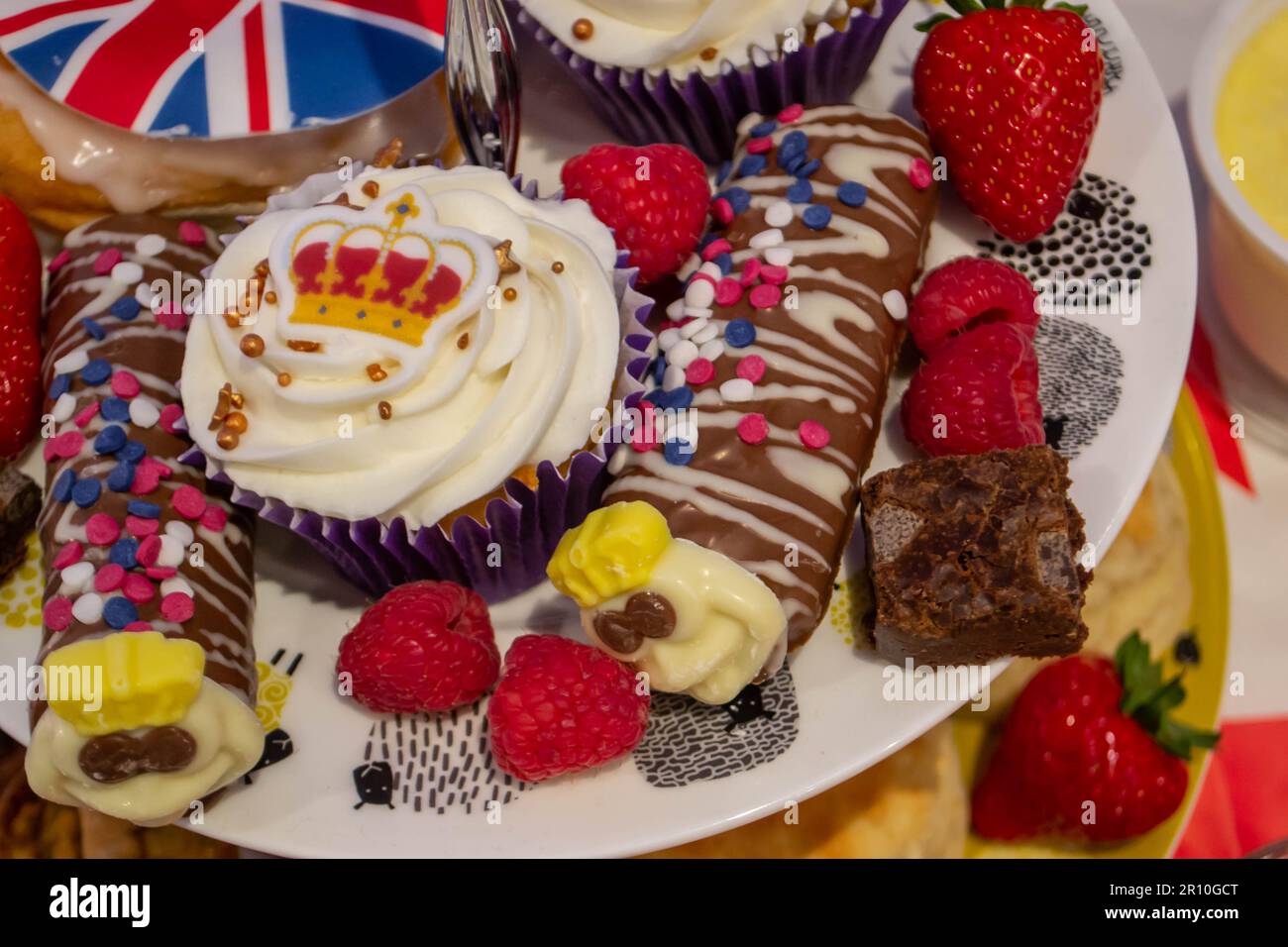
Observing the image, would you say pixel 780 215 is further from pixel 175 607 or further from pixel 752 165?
pixel 175 607

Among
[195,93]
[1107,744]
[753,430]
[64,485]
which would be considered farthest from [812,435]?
[195,93]

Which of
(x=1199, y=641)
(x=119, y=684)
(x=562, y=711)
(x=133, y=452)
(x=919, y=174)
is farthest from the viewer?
(x=1199, y=641)

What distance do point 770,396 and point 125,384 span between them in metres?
0.99

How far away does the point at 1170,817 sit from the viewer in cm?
226

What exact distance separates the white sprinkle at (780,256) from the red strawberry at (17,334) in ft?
3.98

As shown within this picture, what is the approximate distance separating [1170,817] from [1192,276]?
944 millimetres

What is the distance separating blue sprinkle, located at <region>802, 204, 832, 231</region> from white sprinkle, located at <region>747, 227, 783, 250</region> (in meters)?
0.05

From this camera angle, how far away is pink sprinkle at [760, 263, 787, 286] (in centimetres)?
197

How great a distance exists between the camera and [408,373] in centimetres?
179

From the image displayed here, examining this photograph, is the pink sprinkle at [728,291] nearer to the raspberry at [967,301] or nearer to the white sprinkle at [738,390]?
the white sprinkle at [738,390]

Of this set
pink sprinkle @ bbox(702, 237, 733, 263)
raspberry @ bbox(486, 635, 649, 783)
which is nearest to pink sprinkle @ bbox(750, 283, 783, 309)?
pink sprinkle @ bbox(702, 237, 733, 263)

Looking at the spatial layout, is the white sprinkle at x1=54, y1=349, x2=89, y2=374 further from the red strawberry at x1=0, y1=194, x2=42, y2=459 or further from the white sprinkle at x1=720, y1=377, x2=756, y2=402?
the white sprinkle at x1=720, y1=377, x2=756, y2=402

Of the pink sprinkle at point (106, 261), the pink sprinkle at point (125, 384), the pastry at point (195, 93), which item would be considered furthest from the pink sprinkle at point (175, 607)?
the pastry at point (195, 93)

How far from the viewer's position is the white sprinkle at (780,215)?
2.02 meters
